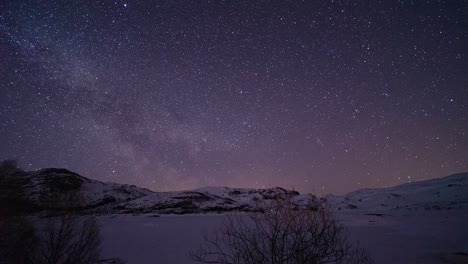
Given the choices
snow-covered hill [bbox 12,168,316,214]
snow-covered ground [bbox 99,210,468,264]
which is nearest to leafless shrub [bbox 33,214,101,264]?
snow-covered ground [bbox 99,210,468,264]

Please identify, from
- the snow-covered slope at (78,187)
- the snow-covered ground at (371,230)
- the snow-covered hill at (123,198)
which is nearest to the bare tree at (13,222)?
the snow-covered ground at (371,230)

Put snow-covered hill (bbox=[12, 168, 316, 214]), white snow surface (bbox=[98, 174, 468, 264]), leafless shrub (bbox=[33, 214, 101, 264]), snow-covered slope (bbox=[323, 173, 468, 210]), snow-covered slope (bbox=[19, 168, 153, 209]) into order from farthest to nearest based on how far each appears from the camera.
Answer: snow-covered slope (bbox=[19, 168, 153, 209]) → snow-covered hill (bbox=[12, 168, 316, 214]) → snow-covered slope (bbox=[323, 173, 468, 210]) → white snow surface (bbox=[98, 174, 468, 264]) → leafless shrub (bbox=[33, 214, 101, 264])

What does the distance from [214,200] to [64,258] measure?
7596 cm

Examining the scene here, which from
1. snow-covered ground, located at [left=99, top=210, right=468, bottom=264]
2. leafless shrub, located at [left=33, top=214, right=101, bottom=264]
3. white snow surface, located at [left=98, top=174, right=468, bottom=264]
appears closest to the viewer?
leafless shrub, located at [left=33, top=214, right=101, bottom=264]

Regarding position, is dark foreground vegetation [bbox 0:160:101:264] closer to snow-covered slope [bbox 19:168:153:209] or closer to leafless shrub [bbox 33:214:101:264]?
leafless shrub [bbox 33:214:101:264]

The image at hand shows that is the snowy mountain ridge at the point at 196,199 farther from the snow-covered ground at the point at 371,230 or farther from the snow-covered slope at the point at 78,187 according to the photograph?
the snow-covered ground at the point at 371,230

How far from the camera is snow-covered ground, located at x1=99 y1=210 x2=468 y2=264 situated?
25.5 meters

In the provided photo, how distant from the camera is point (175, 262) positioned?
81.8 feet

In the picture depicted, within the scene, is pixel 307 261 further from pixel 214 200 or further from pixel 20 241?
pixel 214 200

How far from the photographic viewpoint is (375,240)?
1264 inches

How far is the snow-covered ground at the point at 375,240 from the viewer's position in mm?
25516

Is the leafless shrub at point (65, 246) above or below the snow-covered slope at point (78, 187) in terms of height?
below

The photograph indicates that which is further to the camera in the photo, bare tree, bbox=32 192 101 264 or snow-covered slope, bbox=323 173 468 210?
snow-covered slope, bbox=323 173 468 210

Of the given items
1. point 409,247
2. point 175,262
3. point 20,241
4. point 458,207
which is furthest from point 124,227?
point 458,207
